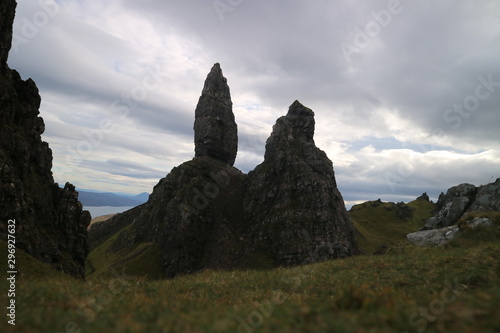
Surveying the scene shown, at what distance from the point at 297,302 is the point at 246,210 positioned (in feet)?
430

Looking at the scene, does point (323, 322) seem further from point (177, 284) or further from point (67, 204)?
point (67, 204)

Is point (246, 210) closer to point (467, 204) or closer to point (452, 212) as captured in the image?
point (452, 212)

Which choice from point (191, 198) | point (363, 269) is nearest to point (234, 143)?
point (191, 198)

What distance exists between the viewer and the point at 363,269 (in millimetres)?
20531

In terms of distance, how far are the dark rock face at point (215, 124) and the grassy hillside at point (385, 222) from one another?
93.1 m

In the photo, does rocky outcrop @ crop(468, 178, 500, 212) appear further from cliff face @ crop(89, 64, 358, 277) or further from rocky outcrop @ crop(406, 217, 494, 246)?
cliff face @ crop(89, 64, 358, 277)

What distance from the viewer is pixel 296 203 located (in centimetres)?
13400

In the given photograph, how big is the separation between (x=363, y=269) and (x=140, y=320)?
57.2 feet

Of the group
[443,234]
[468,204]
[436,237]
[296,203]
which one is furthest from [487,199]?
[296,203]

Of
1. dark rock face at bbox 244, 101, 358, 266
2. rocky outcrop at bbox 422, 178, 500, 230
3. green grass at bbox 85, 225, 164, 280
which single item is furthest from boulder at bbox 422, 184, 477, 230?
green grass at bbox 85, 225, 164, 280

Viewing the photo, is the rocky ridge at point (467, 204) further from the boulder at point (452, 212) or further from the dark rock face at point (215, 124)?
the dark rock face at point (215, 124)

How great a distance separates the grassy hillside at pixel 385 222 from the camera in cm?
14900

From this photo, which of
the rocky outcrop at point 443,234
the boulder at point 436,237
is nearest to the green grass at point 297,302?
the rocky outcrop at point 443,234

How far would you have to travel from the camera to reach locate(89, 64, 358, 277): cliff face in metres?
118
